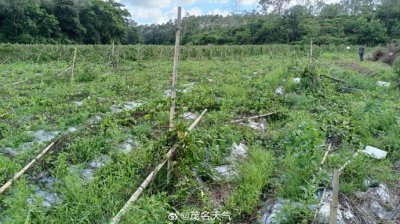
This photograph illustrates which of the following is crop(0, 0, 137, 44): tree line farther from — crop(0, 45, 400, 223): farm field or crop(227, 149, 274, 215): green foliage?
crop(227, 149, 274, 215): green foliage

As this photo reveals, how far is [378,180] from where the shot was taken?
3346mm

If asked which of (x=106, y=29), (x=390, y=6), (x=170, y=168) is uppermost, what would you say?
(x=390, y=6)

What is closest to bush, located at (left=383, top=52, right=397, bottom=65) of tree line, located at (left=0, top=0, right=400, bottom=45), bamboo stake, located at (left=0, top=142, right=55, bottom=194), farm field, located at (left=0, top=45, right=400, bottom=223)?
farm field, located at (left=0, top=45, right=400, bottom=223)

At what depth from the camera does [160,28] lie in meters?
47.8

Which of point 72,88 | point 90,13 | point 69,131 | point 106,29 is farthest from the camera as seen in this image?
point 106,29

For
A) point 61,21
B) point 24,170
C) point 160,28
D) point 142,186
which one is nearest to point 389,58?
point 142,186

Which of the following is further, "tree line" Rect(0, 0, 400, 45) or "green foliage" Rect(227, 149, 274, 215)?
"tree line" Rect(0, 0, 400, 45)

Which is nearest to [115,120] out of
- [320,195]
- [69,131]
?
[69,131]

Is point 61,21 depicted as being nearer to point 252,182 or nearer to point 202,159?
point 202,159

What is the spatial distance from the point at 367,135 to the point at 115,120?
3.86 meters

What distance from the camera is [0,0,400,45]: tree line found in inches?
1175

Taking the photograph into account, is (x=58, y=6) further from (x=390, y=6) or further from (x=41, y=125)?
(x=390, y=6)

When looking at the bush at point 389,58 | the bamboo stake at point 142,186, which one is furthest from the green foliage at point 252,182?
the bush at point 389,58

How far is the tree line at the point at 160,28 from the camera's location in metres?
29.8
